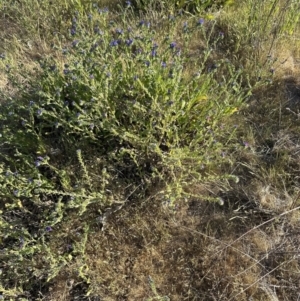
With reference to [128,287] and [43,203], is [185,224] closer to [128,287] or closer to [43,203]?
[128,287]

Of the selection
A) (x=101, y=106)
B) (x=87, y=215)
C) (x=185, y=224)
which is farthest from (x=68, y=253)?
(x=101, y=106)

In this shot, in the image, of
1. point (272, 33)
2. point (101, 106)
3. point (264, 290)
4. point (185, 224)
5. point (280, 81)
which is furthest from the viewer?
point (272, 33)

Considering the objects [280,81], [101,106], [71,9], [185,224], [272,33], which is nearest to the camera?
[101,106]

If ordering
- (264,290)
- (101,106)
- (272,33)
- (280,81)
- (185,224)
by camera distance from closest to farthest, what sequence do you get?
1. (264,290)
2. (101,106)
3. (185,224)
4. (280,81)
5. (272,33)

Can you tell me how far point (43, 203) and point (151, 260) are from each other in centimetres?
67

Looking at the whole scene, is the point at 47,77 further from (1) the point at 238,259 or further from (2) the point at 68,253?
(1) the point at 238,259

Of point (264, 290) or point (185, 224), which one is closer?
point (264, 290)

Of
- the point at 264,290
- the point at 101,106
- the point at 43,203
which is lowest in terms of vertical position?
the point at 264,290

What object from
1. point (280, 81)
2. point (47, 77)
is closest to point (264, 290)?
point (280, 81)

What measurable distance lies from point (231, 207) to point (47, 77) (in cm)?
135

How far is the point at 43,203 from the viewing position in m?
2.00

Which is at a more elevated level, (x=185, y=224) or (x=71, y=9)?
(x=71, y=9)

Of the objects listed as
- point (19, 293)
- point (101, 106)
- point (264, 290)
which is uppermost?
point (101, 106)

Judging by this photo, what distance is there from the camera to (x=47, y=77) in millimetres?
2230
